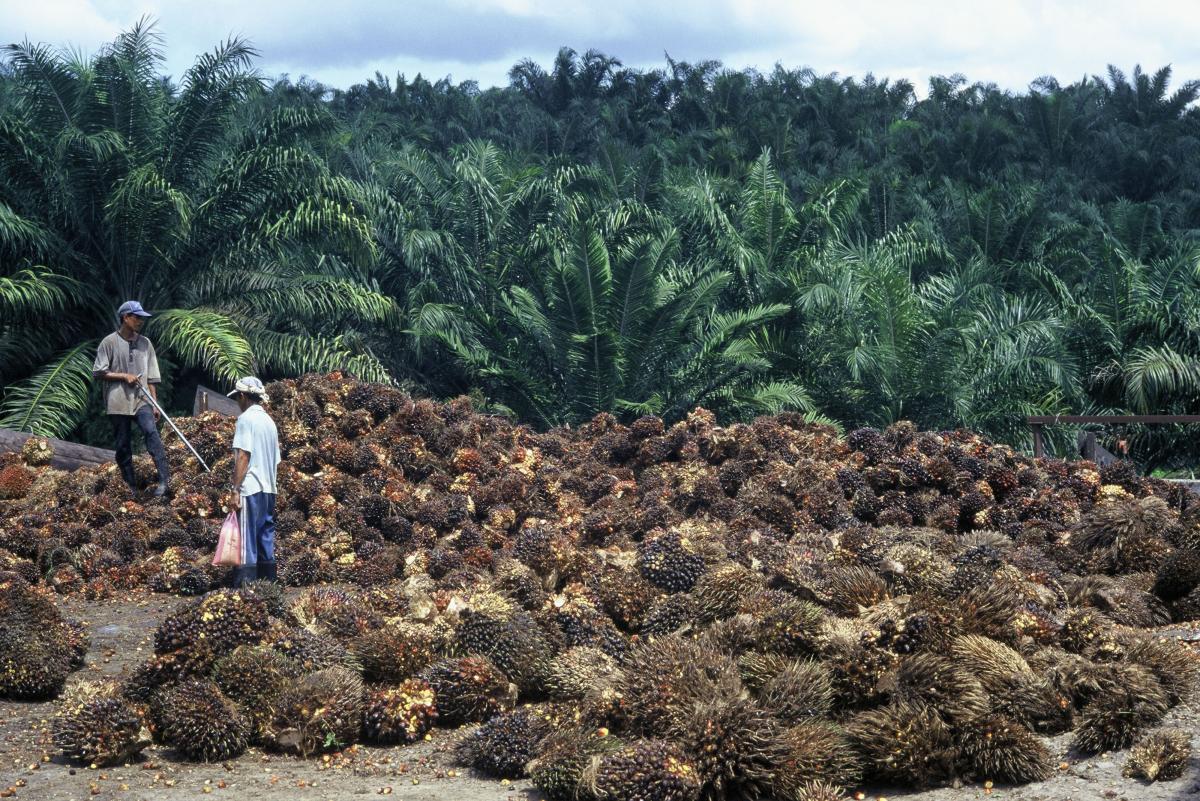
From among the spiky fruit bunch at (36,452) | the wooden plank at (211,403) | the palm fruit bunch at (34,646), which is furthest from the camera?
the wooden plank at (211,403)

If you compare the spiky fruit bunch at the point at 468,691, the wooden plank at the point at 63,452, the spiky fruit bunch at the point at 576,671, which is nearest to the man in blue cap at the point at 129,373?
the wooden plank at the point at 63,452

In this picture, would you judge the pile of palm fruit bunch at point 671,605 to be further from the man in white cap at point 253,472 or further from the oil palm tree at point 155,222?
the oil palm tree at point 155,222

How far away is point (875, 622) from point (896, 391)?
12.8 m

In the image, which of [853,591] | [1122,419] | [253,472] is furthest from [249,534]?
[1122,419]

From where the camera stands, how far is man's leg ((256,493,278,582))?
26.8 ft

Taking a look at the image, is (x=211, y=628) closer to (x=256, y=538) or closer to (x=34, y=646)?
(x=34, y=646)

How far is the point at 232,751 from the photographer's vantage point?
A: 5.77 m

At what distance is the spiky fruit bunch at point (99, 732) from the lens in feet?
18.2

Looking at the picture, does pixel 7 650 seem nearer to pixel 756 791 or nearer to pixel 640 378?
pixel 756 791

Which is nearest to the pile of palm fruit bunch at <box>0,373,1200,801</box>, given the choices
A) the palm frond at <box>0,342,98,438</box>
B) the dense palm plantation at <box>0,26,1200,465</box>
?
the palm frond at <box>0,342,98,438</box>

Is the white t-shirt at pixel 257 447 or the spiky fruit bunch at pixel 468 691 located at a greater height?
the white t-shirt at pixel 257 447

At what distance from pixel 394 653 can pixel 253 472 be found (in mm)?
2075

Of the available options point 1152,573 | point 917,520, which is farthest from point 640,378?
point 1152,573

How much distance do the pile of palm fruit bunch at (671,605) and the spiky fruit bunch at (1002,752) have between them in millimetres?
12
